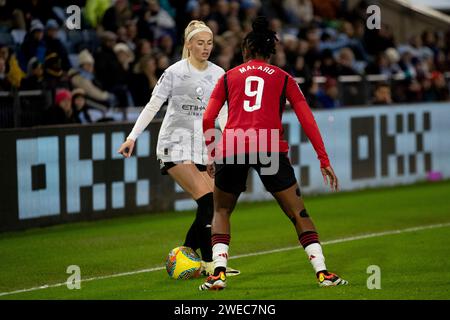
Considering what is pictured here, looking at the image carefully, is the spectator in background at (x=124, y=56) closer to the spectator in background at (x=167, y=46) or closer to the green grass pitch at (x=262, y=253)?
the spectator in background at (x=167, y=46)

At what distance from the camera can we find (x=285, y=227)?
44.0 ft

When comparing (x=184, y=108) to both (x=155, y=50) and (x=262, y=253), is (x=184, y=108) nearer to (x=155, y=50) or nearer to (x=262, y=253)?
(x=262, y=253)

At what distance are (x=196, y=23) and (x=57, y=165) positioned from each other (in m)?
4.73

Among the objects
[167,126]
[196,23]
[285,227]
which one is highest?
[196,23]

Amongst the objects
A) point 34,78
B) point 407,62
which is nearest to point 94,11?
Answer: point 34,78

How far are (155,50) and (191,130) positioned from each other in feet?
26.6

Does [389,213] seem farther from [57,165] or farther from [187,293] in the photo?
[187,293]

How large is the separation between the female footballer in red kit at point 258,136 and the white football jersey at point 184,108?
3.62 feet

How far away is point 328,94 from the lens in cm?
1788

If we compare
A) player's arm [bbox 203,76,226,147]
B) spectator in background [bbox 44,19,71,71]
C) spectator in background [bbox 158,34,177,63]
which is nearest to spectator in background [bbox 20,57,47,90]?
spectator in background [bbox 44,19,71,71]

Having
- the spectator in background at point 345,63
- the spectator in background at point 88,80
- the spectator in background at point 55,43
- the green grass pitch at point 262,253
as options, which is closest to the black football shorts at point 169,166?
the green grass pitch at point 262,253

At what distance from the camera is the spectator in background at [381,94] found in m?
18.4

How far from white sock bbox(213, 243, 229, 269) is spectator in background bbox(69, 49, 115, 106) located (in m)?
6.92
